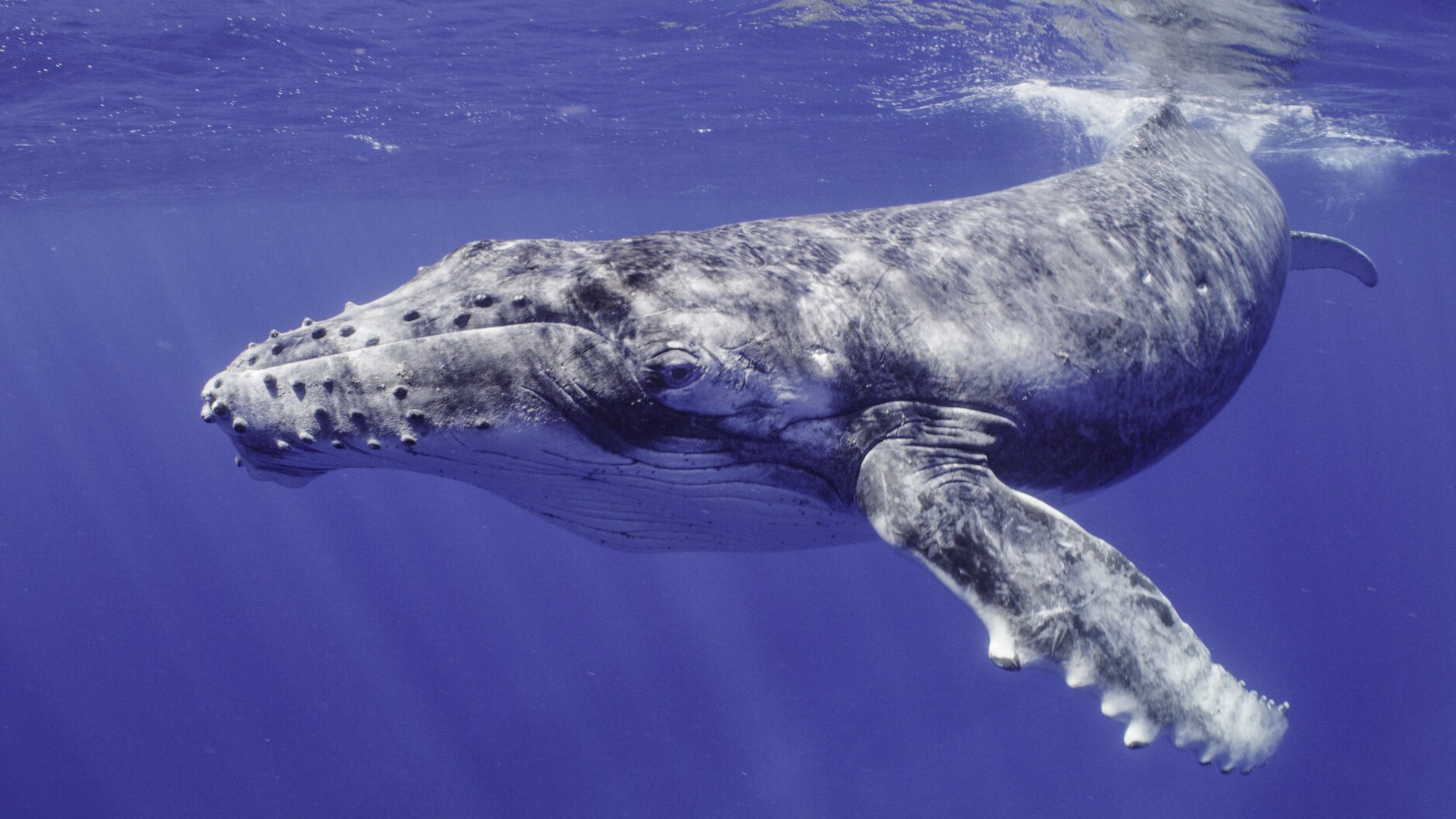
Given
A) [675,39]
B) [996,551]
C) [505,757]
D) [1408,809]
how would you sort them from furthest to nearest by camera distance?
[1408,809] < [505,757] < [675,39] < [996,551]

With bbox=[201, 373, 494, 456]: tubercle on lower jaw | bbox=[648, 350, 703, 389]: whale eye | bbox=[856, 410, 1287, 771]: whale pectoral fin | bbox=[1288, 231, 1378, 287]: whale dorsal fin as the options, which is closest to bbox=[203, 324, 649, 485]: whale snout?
bbox=[201, 373, 494, 456]: tubercle on lower jaw

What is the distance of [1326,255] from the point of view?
1183cm

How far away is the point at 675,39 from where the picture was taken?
21.2 meters

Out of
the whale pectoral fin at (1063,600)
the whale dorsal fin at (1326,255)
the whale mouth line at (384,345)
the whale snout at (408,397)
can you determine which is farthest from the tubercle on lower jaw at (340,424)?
the whale dorsal fin at (1326,255)

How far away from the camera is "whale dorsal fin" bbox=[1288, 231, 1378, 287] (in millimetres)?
11367

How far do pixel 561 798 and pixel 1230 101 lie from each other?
32274mm

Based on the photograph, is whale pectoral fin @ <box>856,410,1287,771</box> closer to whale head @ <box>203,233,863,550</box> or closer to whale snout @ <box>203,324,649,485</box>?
whale head @ <box>203,233,863,550</box>

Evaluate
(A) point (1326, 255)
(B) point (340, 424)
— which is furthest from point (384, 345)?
(A) point (1326, 255)

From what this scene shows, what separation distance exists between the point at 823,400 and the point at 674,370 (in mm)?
824

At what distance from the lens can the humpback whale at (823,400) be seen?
149 inches

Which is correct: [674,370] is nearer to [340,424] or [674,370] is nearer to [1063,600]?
[340,424]

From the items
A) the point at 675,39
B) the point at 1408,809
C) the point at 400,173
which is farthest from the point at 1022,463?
the point at 1408,809

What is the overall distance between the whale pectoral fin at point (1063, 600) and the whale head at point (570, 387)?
0.58 metres

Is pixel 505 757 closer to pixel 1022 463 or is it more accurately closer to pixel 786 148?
pixel 786 148
